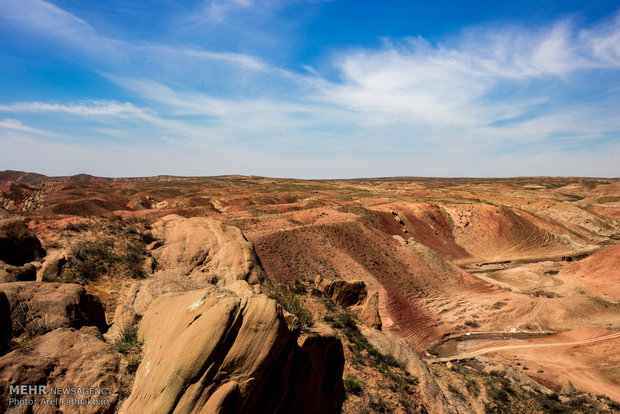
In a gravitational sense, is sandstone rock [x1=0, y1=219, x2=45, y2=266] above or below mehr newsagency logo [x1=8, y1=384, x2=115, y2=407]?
above

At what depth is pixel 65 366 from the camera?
544 cm

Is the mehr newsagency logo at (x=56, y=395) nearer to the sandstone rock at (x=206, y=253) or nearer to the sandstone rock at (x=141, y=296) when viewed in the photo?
the sandstone rock at (x=141, y=296)

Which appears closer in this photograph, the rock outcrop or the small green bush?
the small green bush

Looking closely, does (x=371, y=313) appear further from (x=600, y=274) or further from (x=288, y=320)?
(x=600, y=274)

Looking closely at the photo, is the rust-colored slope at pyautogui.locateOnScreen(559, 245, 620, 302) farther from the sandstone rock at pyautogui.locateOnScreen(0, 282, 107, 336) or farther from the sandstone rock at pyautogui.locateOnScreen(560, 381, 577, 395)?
the sandstone rock at pyautogui.locateOnScreen(0, 282, 107, 336)

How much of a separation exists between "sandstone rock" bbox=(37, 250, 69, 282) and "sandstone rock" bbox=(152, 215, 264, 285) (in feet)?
11.6

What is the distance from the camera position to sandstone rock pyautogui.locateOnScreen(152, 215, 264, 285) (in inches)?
544

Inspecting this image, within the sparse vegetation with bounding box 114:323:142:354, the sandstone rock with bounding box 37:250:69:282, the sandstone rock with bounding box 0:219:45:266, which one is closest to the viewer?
the sparse vegetation with bounding box 114:323:142:354

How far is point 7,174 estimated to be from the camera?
13912 centimetres

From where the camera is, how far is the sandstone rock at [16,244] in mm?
10906

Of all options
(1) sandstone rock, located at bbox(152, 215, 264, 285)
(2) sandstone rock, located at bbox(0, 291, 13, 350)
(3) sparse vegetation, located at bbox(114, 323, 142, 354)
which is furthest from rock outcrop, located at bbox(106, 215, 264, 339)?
(2) sandstone rock, located at bbox(0, 291, 13, 350)


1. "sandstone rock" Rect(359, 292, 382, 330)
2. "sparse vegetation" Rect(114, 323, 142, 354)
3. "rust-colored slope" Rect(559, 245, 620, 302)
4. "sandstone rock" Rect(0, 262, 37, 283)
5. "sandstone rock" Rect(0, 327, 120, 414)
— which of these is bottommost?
"rust-colored slope" Rect(559, 245, 620, 302)

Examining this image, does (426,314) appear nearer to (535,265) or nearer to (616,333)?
(616,333)

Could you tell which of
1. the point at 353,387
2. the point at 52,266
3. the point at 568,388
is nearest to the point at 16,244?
the point at 52,266
